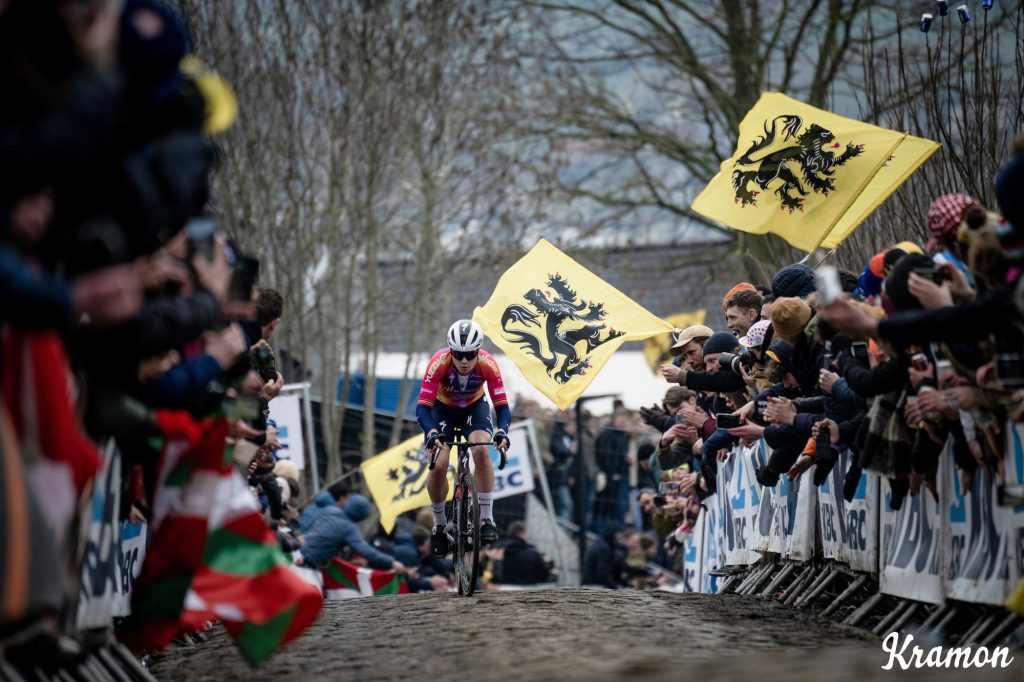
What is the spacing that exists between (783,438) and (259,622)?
4.58 meters

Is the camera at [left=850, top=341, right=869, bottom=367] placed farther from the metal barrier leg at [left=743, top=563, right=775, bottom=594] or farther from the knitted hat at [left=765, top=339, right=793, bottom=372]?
the metal barrier leg at [left=743, top=563, right=775, bottom=594]

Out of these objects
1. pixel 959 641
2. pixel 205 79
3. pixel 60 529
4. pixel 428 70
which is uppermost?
pixel 428 70

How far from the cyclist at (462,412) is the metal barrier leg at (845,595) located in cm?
326

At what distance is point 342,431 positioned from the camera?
23.6 metres

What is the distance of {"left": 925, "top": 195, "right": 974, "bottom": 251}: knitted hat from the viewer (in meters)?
7.42

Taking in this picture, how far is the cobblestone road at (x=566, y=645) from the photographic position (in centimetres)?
646

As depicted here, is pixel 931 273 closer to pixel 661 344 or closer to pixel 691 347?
pixel 691 347

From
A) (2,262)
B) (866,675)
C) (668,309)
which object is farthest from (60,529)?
(668,309)

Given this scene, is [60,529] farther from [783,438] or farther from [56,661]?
[783,438]

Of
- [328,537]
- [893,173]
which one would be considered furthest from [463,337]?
[328,537]

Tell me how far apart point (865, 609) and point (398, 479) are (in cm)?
948

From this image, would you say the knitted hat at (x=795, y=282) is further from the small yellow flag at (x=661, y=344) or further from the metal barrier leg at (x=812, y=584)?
the small yellow flag at (x=661, y=344)

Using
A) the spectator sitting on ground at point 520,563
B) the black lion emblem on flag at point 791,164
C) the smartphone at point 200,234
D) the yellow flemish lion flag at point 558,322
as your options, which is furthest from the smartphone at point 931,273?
the spectator sitting on ground at point 520,563

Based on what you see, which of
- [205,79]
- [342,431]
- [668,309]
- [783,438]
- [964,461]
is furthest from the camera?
[668,309]
